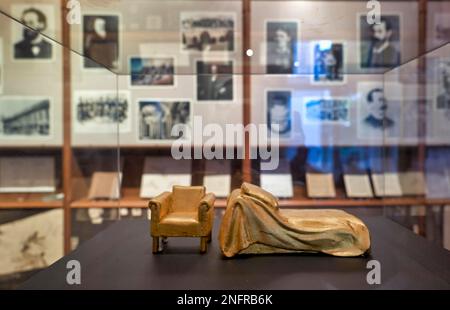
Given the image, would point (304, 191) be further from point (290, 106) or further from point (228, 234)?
point (228, 234)

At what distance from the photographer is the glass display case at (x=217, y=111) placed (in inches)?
77.8

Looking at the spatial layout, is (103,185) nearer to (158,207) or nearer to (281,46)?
(158,207)

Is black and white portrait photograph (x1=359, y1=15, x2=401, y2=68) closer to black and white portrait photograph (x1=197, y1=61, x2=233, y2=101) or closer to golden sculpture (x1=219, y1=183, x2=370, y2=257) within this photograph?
black and white portrait photograph (x1=197, y1=61, x2=233, y2=101)

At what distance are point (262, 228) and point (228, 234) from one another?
151 mm

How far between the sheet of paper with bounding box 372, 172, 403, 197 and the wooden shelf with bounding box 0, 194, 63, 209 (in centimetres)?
214

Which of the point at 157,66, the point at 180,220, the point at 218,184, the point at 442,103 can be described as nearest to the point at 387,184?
the point at 442,103

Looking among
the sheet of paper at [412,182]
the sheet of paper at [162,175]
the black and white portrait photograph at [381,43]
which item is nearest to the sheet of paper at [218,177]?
the sheet of paper at [162,175]

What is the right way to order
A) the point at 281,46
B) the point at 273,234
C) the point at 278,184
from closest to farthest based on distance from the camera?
the point at 273,234, the point at 278,184, the point at 281,46

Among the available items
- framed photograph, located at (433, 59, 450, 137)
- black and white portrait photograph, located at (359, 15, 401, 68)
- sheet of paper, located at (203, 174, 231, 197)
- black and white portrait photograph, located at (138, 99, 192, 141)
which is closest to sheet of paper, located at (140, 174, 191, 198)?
sheet of paper, located at (203, 174, 231, 197)

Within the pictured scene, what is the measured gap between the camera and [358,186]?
2443 millimetres

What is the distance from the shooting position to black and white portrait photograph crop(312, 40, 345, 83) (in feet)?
7.25

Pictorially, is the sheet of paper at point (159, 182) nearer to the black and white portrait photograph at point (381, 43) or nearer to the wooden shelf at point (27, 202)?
the wooden shelf at point (27, 202)

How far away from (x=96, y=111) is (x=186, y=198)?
102cm
